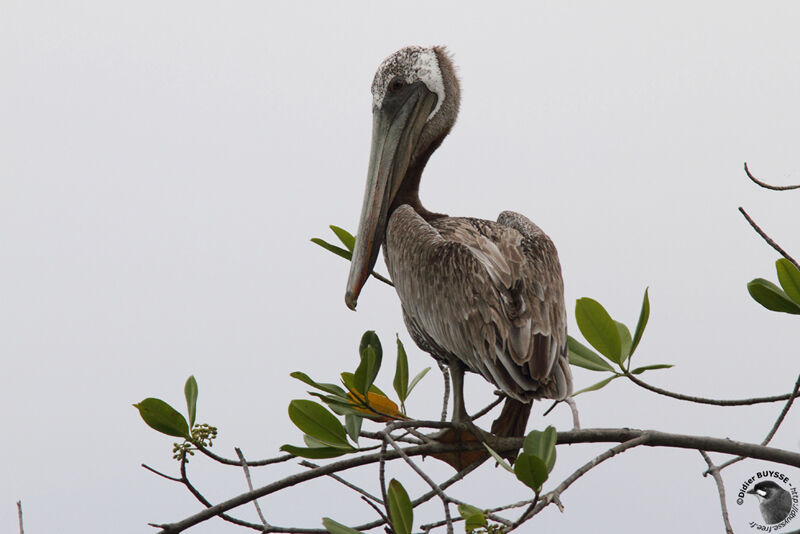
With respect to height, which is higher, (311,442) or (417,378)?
(417,378)

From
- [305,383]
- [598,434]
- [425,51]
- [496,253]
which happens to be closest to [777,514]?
[598,434]

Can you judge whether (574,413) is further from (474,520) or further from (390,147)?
(390,147)

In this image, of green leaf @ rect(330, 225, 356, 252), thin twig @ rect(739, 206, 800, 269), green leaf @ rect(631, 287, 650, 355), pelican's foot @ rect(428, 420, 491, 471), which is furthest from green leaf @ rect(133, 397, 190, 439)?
thin twig @ rect(739, 206, 800, 269)

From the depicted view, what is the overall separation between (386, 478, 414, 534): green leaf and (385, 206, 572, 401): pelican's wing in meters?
0.61

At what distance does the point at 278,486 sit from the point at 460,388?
2.27 ft

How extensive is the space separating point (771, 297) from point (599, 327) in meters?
0.43

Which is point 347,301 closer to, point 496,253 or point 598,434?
point 496,253

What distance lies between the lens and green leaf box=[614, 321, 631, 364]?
2275mm

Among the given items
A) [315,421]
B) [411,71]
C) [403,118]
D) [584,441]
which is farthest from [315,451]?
[411,71]

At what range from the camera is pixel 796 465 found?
198cm

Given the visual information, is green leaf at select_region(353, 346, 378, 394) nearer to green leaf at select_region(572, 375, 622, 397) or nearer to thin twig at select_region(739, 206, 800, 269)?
green leaf at select_region(572, 375, 622, 397)

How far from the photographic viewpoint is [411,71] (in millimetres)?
3205

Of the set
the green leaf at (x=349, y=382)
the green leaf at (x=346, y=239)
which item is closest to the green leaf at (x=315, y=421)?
the green leaf at (x=349, y=382)

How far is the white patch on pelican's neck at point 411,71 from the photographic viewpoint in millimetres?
3176
